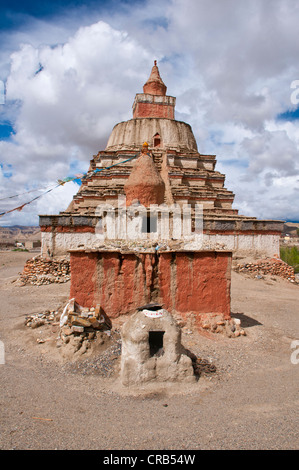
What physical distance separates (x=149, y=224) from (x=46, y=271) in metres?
4.86

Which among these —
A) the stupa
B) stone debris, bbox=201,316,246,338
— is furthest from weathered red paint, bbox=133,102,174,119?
stone debris, bbox=201,316,246,338

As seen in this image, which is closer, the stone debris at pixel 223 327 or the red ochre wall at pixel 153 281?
the stone debris at pixel 223 327

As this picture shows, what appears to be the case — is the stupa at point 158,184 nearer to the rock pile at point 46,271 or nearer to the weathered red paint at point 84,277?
the rock pile at point 46,271

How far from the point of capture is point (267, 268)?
540 inches

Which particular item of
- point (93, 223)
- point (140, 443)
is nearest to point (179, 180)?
point (93, 223)

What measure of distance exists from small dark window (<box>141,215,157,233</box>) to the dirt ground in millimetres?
5427

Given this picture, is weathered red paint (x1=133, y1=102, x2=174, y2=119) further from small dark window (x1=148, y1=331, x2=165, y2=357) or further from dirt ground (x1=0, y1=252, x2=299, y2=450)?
small dark window (x1=148, y1=331, x2=165, y2=357)

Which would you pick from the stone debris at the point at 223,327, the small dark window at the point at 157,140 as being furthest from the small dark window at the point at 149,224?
the small dark window at the point at 157,140

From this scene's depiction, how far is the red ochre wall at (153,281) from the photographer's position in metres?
6.54

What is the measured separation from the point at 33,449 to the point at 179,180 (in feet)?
54.5

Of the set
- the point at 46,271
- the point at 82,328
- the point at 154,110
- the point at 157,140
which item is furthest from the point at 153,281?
the point at 154,110

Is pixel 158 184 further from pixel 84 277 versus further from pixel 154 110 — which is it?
pixel 154 110

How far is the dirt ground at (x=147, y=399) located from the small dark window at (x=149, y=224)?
17.8 ft

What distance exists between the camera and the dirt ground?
324cm
